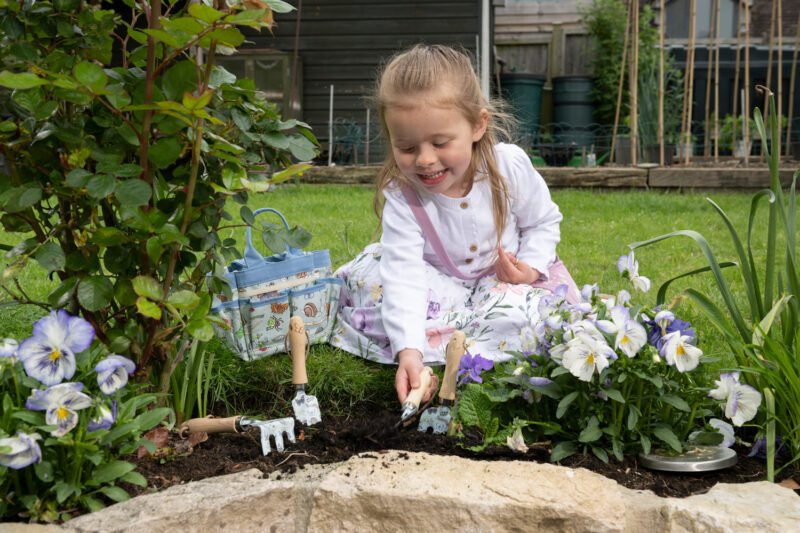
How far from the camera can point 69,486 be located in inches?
50.5

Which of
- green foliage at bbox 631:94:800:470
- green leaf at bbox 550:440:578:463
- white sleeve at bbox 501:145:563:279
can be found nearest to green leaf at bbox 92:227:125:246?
green leaf at bbox 550:440:578:463

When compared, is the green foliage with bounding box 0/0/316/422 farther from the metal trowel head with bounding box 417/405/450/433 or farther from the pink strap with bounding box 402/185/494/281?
the pink strap with bounding box 402/185/494/281

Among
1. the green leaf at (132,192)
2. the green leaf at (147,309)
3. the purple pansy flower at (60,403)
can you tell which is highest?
the green leaf at (132,192)

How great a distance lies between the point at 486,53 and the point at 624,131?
2.27 metres

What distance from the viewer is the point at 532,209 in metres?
2.51

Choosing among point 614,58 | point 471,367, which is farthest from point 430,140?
point 614,58

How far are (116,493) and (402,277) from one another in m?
1.15

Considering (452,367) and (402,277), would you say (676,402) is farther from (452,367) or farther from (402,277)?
(402,277)

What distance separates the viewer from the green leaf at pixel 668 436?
4.96 ft

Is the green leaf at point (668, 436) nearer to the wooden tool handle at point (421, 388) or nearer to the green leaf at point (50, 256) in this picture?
the wooden tool handle at point (421, 388)

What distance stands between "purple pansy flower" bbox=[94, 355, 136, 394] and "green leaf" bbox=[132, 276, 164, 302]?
0.39ft

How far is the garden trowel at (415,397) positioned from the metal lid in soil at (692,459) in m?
0.50

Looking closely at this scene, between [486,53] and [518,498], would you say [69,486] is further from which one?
[486,53]

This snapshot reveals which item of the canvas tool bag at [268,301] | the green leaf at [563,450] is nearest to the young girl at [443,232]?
the canvas tool bag at [268,301]
